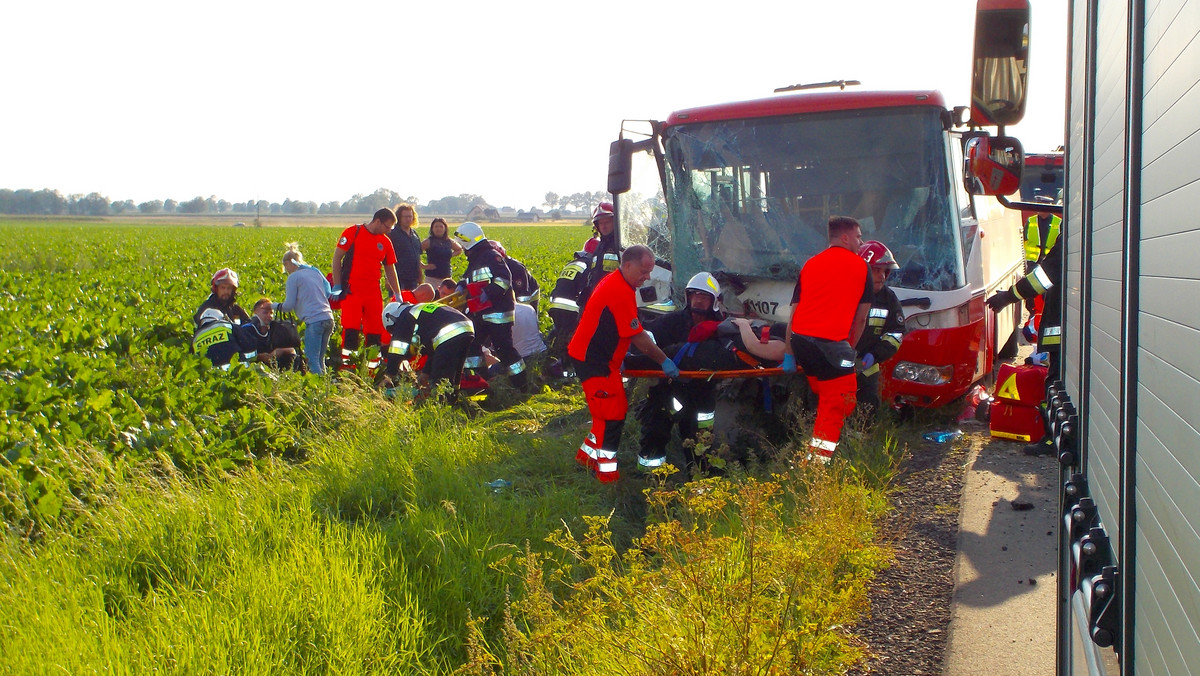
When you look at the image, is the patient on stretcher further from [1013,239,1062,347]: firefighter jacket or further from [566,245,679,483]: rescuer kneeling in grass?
[1013,239,1062,347]: firefighter jacket

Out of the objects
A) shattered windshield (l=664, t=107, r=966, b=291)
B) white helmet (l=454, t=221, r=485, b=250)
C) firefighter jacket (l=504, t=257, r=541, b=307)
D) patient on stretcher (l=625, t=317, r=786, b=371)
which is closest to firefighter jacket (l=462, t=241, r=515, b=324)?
white helmet (l=454, t=221, r=485, b=250)

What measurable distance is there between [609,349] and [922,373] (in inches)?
99.4

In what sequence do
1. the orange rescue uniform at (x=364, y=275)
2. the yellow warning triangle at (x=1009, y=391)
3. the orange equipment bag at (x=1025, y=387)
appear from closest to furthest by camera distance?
1. the orange equipment bag at (x=1025, y=387)
2. the yellow warning triangle at (x=1009, y=391)
3. the orange rescue uniform at (x=364, y=275)

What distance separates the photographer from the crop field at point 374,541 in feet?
11.3

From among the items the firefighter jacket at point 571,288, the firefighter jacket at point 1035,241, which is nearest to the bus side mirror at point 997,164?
the firefighter jacket at point 1035,241

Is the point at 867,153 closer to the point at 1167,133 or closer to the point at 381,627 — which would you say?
the point at 381,627

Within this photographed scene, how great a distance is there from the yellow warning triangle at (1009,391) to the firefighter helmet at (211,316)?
7.06m

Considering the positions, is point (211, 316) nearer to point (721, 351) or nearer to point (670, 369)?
point (670, 369)

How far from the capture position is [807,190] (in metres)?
7.43

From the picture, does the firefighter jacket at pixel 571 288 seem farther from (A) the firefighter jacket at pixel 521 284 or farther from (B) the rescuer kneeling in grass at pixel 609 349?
(B) the rescuer kneeling in grass at pixel 609 349

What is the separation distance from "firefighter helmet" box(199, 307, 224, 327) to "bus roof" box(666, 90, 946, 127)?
4789 millimetres

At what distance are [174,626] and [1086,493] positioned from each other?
329 centimetres

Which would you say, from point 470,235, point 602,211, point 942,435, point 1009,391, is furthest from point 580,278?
point 1009,391

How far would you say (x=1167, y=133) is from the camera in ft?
4.53
